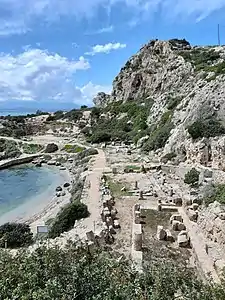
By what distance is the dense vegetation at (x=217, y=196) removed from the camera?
1748cm

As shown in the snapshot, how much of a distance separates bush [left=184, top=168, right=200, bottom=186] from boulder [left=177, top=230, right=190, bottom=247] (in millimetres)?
9988

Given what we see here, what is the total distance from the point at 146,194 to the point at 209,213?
7.95 meters

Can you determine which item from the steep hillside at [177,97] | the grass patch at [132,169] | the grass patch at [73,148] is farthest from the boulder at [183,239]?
the grass patch at [73,148]

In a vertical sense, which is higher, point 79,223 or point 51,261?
point 51,261

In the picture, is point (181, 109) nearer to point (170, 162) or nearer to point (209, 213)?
point (170, 162)

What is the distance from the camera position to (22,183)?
1592 inches

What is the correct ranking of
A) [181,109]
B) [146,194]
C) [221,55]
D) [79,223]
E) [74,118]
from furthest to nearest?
[74,118] < [221,55] < [181,109] < [146,194] < [79,223]

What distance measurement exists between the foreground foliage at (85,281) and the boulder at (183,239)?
566 centimetres

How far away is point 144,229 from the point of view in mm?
16766

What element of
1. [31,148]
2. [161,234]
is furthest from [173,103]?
[161,234]

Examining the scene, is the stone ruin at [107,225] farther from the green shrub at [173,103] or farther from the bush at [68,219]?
the green shrub at [173,103]

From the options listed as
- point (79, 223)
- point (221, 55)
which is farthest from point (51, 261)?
point (221, 55)

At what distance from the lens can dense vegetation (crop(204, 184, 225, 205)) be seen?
17484 millimetres

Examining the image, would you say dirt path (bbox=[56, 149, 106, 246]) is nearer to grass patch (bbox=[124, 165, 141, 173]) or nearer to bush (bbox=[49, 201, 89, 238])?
bush (bbox=[49, 201, 89, 238])
